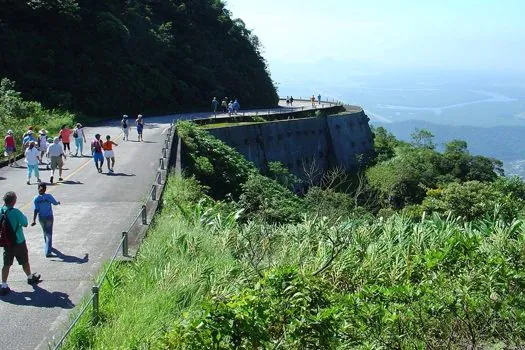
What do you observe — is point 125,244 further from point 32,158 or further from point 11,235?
point 32,158

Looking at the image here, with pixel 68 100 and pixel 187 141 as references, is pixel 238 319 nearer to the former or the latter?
pixel 187 141

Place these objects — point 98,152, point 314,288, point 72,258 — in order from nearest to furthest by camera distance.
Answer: point 314,288 → point 72,258 → point 98,152

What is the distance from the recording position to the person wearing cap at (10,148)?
18734mm

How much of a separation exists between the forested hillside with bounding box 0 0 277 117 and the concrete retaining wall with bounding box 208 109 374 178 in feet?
31.9

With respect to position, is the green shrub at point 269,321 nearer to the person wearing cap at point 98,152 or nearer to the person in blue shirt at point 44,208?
the person in blue shirt at point 44,208

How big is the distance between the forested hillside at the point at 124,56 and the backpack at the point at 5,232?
27.2m

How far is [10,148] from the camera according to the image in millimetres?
19047

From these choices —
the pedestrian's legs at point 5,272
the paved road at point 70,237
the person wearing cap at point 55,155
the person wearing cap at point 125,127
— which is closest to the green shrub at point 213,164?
the paved road at point 70,237

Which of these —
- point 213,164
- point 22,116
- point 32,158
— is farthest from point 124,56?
point 32,158

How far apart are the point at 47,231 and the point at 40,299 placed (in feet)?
6.67

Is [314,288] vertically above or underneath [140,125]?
underneath

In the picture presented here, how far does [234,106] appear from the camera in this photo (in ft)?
127

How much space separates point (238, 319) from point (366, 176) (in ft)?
118

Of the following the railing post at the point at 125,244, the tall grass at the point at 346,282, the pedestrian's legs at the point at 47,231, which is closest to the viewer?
the tall grass at the point at 346,282
